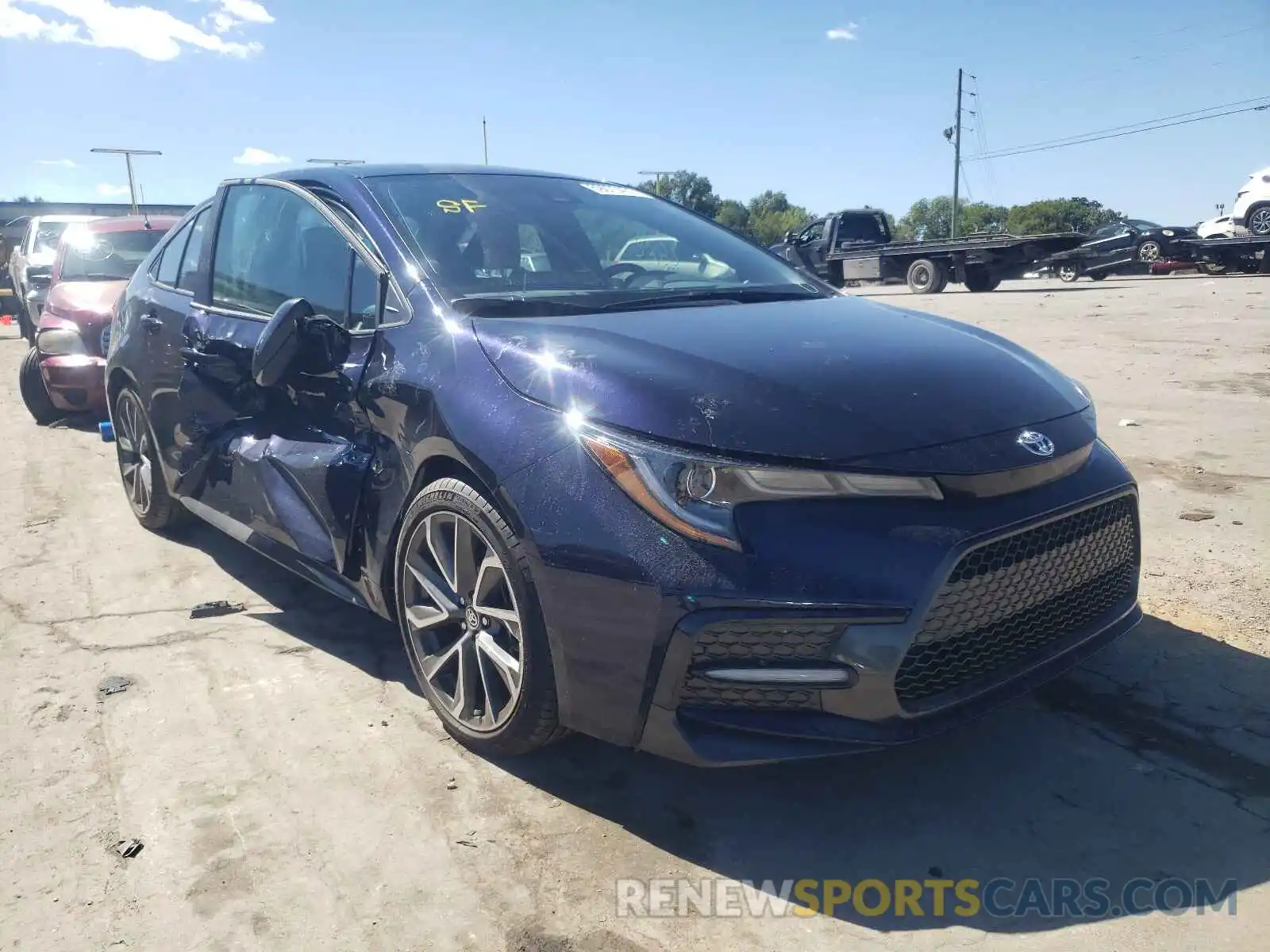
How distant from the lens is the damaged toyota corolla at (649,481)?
7.07 ft

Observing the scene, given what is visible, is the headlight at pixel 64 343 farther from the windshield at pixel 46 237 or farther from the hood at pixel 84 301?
the windshield at pixel 46 237

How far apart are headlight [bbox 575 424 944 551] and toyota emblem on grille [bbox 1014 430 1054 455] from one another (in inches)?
13.9

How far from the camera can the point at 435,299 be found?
2.88m

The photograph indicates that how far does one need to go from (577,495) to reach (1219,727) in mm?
1927

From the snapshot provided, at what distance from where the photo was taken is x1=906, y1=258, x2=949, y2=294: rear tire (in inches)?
817

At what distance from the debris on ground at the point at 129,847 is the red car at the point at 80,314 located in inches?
216

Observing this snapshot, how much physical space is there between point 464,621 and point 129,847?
0.97 metres

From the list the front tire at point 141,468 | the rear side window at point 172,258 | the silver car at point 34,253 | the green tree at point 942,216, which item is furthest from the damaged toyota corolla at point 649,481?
the green tree at point 942,216

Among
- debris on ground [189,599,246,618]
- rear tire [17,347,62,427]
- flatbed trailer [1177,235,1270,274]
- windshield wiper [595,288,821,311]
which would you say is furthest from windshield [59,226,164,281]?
Answer: flatbed trailer [1177,235,1270,274]

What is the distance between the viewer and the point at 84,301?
758 centimetres

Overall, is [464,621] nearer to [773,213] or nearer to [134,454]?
[134,454]

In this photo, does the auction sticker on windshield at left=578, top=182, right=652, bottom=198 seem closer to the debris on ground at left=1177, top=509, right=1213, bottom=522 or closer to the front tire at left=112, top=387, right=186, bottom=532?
the front tire at left=112, top=387, right=186, bottom=532

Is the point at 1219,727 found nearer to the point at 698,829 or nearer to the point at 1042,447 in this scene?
the point at 1042,447

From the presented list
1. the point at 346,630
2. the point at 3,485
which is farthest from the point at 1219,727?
the point at 3,485
